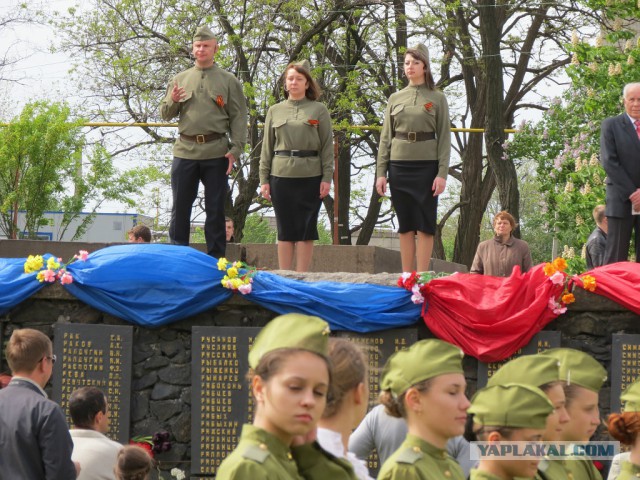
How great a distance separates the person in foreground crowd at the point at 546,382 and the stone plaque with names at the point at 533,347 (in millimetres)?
4285

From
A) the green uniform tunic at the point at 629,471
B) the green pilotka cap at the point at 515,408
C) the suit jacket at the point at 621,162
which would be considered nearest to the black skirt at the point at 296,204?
the suit jacket at the point at 621,162

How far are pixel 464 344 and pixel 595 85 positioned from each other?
16.2 feet

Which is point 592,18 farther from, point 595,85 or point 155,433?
point 155,433

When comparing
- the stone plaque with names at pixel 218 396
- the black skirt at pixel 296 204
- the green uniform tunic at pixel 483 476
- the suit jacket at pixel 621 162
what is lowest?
the stone plaque with names at pixel 218 396

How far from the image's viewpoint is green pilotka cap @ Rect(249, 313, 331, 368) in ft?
11.7

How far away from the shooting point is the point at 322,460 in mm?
3680

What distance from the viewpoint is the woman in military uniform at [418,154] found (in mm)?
9648

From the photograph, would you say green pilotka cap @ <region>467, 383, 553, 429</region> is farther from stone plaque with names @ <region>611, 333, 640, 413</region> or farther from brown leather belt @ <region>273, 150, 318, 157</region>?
brown leather belt @ <region>273, 150, 318, 157</region>

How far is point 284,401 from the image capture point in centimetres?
349

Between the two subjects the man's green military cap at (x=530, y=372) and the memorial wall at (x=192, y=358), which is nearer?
the man's green military cap at (x=530, y=372)

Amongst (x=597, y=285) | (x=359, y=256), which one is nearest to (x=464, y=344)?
(x=597, y=285)

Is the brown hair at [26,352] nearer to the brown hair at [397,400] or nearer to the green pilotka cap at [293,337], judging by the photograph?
the brown hair at [397,400]

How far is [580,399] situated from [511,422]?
2.47ft

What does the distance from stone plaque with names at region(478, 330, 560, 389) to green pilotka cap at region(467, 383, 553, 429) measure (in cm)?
471
